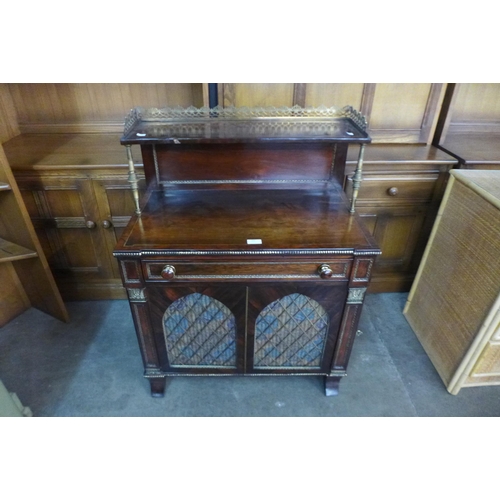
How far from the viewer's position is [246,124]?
1.49 metres

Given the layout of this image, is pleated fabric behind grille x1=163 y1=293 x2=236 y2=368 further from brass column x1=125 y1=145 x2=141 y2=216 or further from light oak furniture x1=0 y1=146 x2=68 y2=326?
light oak furniture x1=0 y1=146 x2=68 y2=326

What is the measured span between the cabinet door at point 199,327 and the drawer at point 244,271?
2.5 inches

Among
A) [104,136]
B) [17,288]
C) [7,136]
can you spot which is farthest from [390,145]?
[17,288]

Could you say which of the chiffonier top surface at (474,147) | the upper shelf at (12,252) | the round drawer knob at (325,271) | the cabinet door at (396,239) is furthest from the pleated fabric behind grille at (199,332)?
the chiffonier top surface at (474,147)

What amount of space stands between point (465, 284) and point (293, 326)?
0.82 m

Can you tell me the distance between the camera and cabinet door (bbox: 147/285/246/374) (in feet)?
4.49

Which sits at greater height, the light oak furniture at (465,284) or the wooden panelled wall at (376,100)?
the wooden panelled wall at (376,100)

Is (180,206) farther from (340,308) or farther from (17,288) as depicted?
(17,288)

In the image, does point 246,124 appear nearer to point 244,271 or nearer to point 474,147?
point 244,271

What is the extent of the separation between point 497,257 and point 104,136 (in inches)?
80.9

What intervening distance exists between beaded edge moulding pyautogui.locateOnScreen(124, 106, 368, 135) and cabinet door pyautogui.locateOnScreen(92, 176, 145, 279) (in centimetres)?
39

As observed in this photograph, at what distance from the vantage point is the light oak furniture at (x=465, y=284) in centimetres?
149

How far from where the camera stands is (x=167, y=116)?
1.49 m

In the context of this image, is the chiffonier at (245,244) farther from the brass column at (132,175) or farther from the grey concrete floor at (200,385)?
the grey concrete floor at (200,385)
